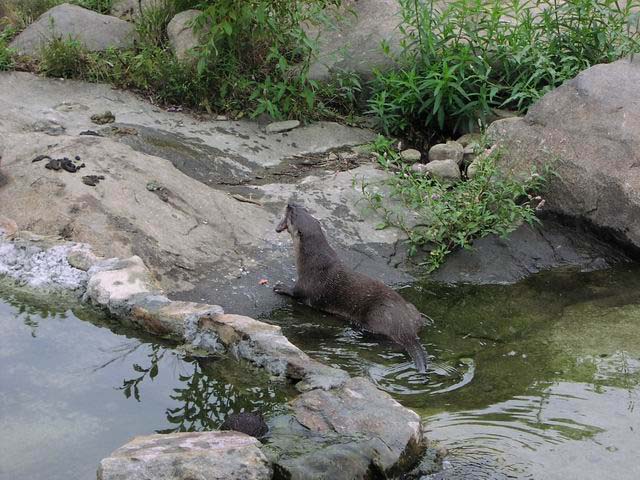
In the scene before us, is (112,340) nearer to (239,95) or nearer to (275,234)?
(275,234)

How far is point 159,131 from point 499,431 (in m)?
4.19

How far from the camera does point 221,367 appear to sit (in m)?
4.17

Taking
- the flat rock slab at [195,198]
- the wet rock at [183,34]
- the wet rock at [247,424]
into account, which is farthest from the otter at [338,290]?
the wet rock at [183,34]

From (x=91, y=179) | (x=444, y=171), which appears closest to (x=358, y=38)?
(x=444, y=171)

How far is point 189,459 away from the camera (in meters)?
3.18

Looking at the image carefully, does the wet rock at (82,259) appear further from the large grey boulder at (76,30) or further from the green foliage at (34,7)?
the green foliage at (34,7)

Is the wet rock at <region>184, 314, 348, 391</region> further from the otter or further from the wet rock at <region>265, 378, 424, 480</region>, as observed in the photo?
the otter

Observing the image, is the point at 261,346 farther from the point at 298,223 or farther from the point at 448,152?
the point at 448,152

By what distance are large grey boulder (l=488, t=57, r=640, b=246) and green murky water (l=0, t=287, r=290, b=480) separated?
3070mm

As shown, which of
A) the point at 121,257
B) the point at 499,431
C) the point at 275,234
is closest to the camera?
the point at 499,431

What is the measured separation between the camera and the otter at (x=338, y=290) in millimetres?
4996

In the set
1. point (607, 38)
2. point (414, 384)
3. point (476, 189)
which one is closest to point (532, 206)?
point (476, 189)

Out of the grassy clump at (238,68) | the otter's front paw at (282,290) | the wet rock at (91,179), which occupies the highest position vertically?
the grassy clump at (238,68)

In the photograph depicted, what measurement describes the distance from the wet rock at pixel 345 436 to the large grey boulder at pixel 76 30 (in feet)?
17.8
